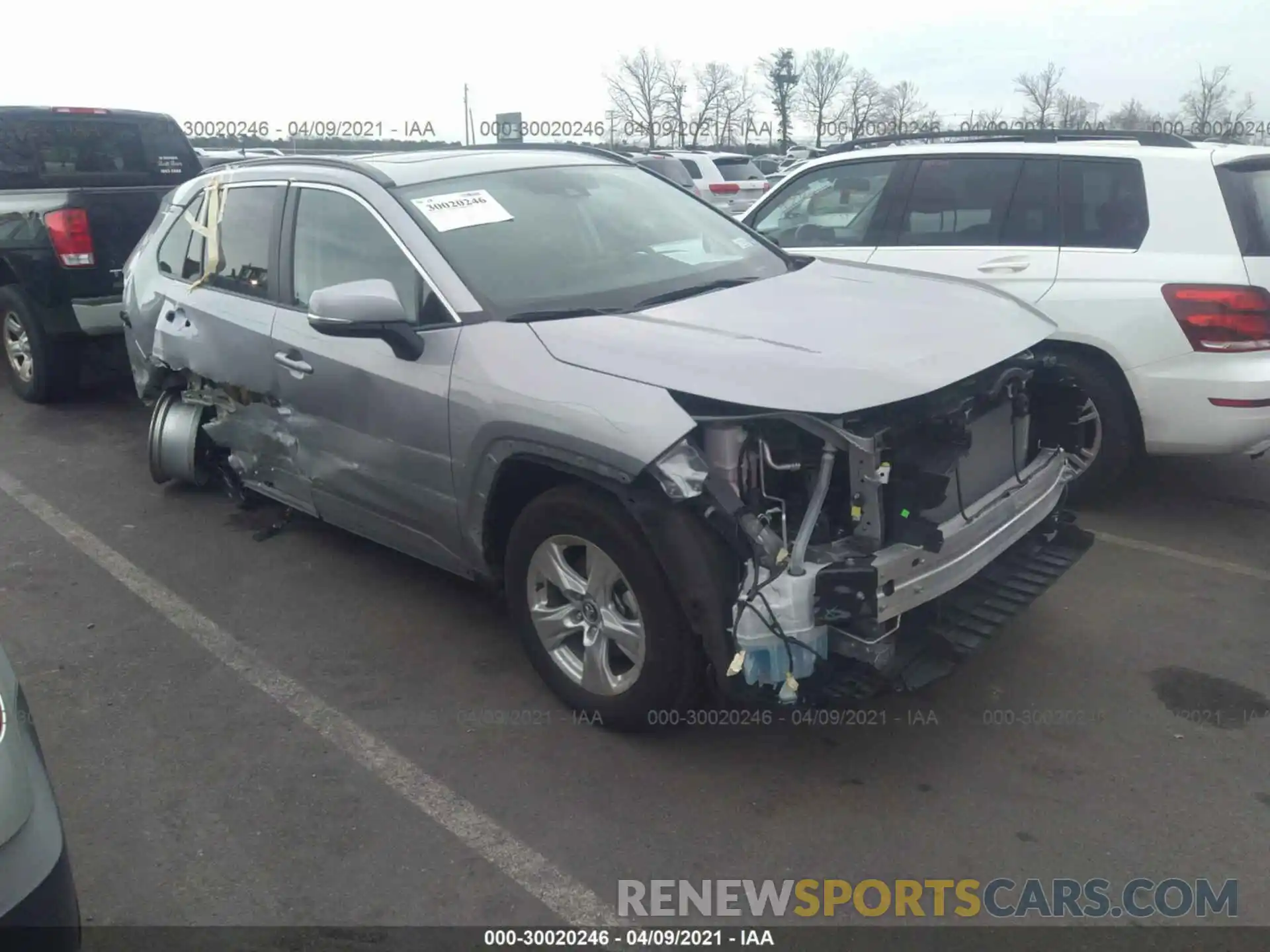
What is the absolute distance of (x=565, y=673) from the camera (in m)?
3.59

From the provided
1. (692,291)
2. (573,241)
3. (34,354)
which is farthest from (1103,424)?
(34,354)

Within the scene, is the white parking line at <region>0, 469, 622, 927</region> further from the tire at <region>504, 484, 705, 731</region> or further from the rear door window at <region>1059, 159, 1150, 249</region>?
the rear door window at <region>1059, 159, 1150, 249</region>

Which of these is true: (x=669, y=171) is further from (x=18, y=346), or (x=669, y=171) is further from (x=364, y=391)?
(x=18, y=346)

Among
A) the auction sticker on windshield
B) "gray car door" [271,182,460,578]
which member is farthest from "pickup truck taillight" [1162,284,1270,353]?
"gray car door" [271,182,460,578]

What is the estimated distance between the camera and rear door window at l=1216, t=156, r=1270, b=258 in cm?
489

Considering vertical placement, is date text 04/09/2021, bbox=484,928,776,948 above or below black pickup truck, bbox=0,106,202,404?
below

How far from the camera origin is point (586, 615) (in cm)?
345

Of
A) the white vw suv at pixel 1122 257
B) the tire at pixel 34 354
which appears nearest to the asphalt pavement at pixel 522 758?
the white vw suv at pixel 1122 257

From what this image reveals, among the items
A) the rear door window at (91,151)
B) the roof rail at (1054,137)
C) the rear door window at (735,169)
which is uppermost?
the rear door window at (735,169)

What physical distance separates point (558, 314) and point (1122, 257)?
316cm

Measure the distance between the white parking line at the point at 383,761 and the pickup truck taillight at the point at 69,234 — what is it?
2.72 m

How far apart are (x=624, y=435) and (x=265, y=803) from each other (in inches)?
62.5

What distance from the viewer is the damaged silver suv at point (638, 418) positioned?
2992 millimetres

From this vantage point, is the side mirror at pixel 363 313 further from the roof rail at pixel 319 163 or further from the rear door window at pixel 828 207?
the rear door window at pixel 828 207
